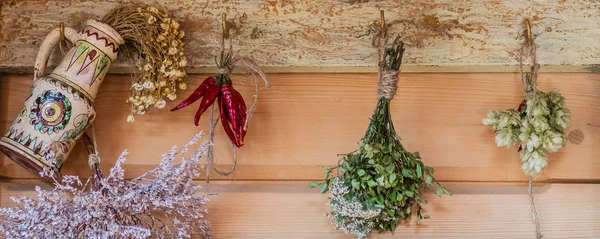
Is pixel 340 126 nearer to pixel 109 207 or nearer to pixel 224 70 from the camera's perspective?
pixel 224 70

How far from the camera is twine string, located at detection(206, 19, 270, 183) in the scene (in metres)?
1.32

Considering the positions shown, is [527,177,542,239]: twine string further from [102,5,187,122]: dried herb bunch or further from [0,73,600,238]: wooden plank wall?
[102,5,187,122]: dried herb bunch

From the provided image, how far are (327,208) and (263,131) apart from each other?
0.74ft

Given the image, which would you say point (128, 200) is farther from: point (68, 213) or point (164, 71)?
point (164, 71)

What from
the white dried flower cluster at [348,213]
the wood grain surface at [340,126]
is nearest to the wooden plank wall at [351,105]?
the wood grain surface at [340,126]

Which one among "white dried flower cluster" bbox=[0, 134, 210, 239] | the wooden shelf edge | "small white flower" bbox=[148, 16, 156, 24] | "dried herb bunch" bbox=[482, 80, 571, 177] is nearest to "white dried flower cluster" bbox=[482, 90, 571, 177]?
"dried herb bunch" bbox=[482, 80, 571, 177]

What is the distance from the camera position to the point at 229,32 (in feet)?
4.51

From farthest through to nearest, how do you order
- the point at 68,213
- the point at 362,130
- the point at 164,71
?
the point at 362,130
the point at 164,71
the point at 68,213

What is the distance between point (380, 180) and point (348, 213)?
3.7 inches

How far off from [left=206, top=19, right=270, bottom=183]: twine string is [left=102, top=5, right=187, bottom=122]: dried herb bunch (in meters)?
0.09

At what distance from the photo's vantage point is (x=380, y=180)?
1.21m

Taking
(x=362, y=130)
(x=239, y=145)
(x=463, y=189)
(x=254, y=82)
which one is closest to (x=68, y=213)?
(x=239, y=145)

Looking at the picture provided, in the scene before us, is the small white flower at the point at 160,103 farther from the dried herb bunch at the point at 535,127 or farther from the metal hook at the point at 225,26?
the dried herb bunch at the point at 535,127

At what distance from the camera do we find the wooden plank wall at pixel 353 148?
4.52 feet
